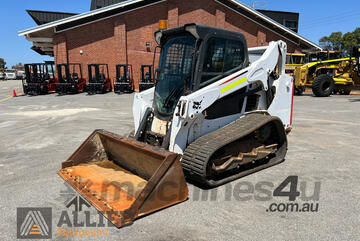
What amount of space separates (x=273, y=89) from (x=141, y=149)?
10.8 feet

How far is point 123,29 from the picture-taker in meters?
21.3

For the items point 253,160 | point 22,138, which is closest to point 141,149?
point 253,160

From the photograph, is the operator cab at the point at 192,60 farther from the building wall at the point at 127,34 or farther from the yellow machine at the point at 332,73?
the building wall at the point at 127,34

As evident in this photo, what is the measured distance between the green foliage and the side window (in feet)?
160

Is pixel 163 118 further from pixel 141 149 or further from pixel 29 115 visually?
pixel 29 115

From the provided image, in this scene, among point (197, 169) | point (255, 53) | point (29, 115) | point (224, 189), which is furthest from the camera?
point (29, 115)

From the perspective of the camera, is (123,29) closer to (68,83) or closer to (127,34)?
(127,34)

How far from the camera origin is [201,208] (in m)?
3.40

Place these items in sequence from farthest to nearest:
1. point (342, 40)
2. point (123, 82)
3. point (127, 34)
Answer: point (342, 40) < point (127, 34) < point (123, 82)

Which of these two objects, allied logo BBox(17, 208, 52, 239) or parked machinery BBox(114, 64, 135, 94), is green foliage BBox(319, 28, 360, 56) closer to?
parked machinery BBox(114, 64, 135, 94)

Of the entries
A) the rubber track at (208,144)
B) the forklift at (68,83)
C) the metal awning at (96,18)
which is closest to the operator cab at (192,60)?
the rubber track at (208,144)

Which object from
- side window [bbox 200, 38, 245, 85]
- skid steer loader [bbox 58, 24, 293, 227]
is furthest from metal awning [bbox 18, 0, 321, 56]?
side window [bbox 200, 38, 245, 85]

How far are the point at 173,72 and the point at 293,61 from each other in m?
17.7

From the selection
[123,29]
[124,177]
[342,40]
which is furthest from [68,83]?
[342,40]
